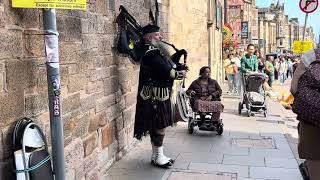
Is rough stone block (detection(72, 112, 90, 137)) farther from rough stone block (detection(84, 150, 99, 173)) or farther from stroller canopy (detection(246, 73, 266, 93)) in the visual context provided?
stroller canopy (detection(246, 73, 266, 93))

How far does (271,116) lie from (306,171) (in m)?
8.03

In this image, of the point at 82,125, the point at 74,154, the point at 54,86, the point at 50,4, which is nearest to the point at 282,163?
the point at 82,125

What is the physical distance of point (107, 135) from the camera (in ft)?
20.6

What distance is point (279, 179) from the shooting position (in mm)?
5984

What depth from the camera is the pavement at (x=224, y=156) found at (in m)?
6.16

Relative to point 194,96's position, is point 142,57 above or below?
above

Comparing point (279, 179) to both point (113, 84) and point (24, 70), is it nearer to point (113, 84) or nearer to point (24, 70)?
point (113, 84)

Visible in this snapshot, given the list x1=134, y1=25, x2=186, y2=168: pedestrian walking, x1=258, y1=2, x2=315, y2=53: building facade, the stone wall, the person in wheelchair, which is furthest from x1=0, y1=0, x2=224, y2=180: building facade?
x1=258, y1=2, x2=315, y2=53: building facade

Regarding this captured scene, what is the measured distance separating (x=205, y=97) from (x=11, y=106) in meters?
5.54

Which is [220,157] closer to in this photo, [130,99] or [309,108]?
[130,99]

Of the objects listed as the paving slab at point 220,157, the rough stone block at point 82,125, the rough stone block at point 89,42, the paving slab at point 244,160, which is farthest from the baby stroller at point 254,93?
the rough stone block at point 82,125

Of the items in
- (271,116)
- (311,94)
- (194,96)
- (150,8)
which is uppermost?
(150,8)

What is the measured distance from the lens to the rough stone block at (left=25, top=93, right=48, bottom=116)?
3.90m

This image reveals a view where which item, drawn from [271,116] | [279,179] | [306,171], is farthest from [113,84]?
[271,116]
